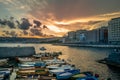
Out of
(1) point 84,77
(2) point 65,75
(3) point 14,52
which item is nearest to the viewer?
(1) point 84,77

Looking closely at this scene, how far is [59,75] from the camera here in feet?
184

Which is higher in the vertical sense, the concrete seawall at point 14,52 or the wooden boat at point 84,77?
the concrete seawall at point 14,52

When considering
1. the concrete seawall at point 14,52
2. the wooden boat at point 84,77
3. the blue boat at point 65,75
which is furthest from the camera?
the concrete seawall at point 14,52

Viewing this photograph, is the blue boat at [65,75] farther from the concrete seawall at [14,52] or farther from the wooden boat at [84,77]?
the concrete seawall at [14,52]

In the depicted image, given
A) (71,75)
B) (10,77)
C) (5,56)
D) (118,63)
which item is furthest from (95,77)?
(5,56)

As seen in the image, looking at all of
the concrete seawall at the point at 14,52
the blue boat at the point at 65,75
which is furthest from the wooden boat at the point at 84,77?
the concrete seawall at the point at 14,52

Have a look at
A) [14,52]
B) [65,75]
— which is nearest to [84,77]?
[65,75]

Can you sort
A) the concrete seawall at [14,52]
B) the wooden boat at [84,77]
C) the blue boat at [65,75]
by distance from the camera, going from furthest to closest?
the concrete seawall at [14,52] → the blue boat at [65,75] → the wooden boat at [84,77]

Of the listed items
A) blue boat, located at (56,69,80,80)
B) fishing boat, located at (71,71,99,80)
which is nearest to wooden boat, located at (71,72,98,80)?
fishing boat, located at (71,71,99,80)

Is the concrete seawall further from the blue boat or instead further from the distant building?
the blue boat

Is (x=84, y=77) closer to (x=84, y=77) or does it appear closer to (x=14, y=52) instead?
(x=84, y=77)

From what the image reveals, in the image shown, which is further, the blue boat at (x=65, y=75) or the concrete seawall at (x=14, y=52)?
the concrete seawall at (x=14, y=52)

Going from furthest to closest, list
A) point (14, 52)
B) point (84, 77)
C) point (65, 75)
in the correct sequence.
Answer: point (14, 52), point (65, 75), point (84, 77)

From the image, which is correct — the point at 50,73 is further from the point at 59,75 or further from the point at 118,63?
the point at 118,63
